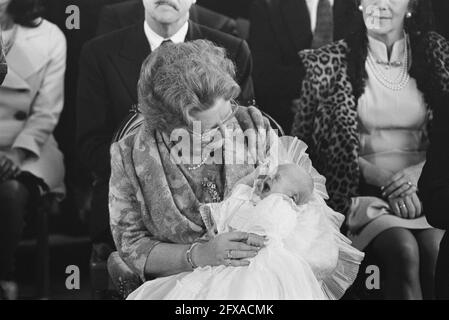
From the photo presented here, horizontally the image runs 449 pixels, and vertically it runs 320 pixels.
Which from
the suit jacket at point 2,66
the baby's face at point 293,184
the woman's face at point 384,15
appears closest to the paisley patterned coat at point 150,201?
the baby's face at point 293,184

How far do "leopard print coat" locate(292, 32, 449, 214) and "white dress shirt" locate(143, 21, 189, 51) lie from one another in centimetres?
53

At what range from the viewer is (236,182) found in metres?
3.41

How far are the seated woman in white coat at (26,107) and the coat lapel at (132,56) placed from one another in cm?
26

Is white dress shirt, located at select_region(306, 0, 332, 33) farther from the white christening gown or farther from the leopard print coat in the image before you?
the white christening gown

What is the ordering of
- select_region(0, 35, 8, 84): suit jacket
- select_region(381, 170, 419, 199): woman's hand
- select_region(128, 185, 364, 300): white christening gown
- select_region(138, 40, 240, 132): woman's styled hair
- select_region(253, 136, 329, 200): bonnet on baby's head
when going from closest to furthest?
select_region(128, 185, 364, 300): white christening gown
select_region(138, 40, 240, 132): woman's styled hair
select_region(253, 136, 329, 200): bonnet on baby's head
select_region(0, 35, 8, 84): suit jacket
select_region(381, 170, 419, 199): woman's hand

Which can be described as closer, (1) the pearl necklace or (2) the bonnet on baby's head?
(2) the bonnet on baby's head

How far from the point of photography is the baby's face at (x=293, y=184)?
321 cm

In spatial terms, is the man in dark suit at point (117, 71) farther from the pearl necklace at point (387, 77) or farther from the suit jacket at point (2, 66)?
the pearl necklace at point (387, 77)

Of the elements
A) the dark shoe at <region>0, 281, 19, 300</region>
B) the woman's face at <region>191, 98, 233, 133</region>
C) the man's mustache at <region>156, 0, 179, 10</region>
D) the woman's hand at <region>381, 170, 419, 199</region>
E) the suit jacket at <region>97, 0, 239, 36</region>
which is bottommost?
the dark shoe at <region>0, 281, 19, 300</region>

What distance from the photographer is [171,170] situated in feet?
11.1

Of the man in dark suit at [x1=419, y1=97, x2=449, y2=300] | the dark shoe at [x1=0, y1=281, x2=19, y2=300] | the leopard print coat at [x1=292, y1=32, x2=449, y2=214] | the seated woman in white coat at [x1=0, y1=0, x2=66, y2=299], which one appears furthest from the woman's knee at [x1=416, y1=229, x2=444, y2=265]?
the dark shoe at [x1=0, y1=281, x2=19, y2=300]

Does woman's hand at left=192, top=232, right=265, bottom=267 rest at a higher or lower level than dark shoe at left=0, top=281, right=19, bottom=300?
higher

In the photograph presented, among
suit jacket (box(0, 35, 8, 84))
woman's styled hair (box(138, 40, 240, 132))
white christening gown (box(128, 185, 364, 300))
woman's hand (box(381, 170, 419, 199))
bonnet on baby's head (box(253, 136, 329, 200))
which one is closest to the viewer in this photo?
white christening gown (box(128, 185, 364, 300))

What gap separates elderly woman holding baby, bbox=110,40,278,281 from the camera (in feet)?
10.9
